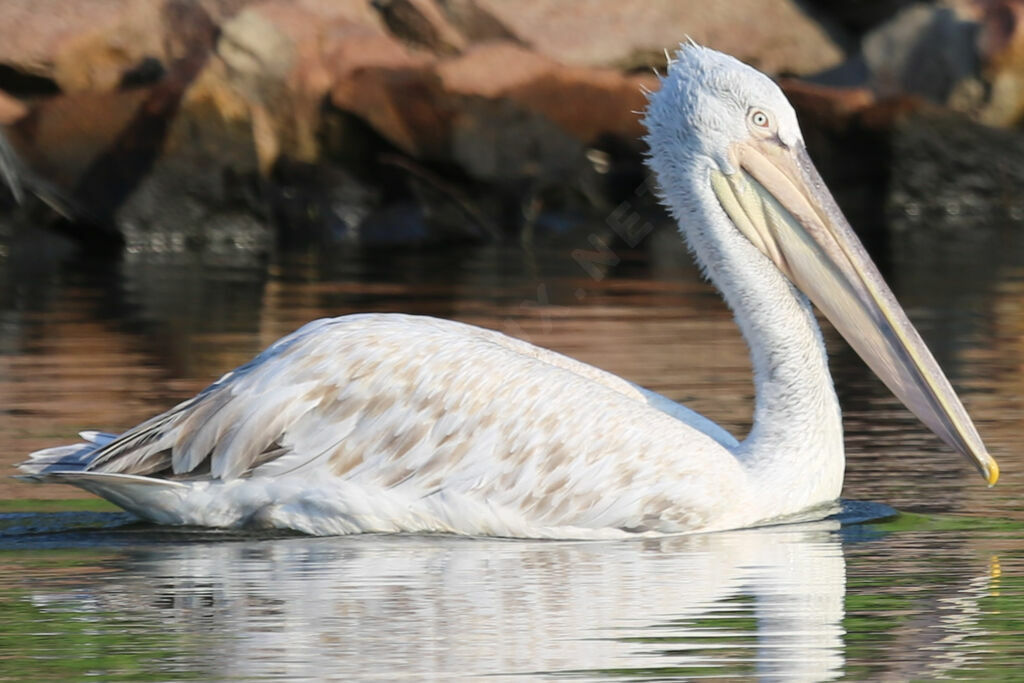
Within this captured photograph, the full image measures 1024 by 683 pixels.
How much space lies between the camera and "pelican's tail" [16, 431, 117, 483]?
5.95 metres

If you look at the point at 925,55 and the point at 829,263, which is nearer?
the point at 829,263

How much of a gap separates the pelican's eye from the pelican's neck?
25 centimetres

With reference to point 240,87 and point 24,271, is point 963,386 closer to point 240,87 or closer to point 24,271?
point 24,271

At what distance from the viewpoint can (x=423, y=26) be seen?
2055 cm

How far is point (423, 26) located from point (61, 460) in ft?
48.7

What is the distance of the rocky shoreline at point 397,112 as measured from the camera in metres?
17.8

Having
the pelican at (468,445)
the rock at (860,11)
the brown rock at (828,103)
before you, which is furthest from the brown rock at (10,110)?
the pelican at (468,445)

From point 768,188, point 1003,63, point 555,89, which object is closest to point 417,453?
point 768,188

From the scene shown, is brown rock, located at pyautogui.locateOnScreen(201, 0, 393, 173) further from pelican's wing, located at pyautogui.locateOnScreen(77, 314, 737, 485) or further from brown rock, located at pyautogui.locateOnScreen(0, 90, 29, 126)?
pelican's wing, located at pyautogui.locateOnScreen(77, 314, 737, 485)

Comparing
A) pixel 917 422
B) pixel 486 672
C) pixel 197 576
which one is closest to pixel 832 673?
pixel 486 672

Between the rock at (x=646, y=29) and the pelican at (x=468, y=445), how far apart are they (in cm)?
1505

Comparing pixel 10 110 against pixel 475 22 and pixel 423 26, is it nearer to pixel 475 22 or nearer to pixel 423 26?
pixel 423 26

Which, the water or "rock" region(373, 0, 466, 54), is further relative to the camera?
"rock" region(373, 0, 466, 54)

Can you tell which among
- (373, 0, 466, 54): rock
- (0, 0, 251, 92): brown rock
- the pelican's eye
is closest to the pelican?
the pelican's eye
